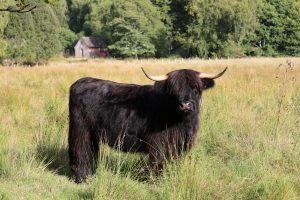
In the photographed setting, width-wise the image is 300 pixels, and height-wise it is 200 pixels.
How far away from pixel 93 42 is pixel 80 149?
73.5 metres

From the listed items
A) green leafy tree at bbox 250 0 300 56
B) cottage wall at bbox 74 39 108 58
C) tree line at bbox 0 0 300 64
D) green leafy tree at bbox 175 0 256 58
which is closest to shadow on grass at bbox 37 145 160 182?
tree line at bbox 0 0 300 64

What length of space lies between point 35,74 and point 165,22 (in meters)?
43.8

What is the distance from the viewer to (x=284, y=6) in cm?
6606

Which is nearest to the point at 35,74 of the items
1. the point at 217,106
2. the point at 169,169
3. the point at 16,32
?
the point at 217,106

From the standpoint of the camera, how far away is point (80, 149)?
5.62 m

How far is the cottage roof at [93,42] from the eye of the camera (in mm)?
77250

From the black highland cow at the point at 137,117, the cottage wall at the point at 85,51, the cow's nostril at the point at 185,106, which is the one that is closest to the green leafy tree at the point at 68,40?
the cottage wall at the point at 85,51

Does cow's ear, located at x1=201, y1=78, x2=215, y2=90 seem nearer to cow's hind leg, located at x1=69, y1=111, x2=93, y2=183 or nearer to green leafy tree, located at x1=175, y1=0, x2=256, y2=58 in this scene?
cow's hind leg, located at x1=69, y1=111, x2=93, y2=183

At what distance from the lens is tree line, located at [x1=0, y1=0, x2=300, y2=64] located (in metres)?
41.3

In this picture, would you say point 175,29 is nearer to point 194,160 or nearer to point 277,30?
point 277,30

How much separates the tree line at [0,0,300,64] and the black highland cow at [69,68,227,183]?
30.8 m

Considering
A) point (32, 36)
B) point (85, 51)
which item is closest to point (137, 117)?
point (32, 36)

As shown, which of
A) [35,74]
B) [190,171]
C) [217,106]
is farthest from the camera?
[35,74]

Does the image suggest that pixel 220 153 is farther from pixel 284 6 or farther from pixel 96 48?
pixel 96 48
